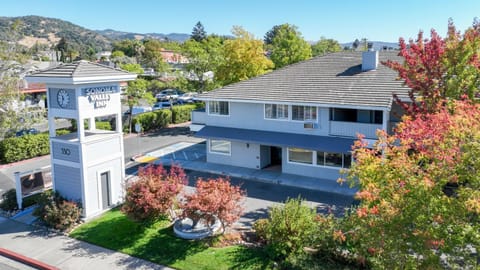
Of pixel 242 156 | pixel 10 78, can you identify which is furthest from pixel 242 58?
pixel 10 78

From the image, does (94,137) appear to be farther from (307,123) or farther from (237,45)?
(237,45)

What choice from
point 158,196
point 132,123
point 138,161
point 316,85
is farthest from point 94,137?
point 132,123

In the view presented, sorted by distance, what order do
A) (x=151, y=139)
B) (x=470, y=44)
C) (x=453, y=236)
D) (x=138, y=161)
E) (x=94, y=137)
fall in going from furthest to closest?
(x=151, y=139)
(x=138, y=161)
(x=94, y=137)
(x=470, y=44)
(x=453, y=236)

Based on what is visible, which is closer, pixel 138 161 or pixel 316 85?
pixel 316 85

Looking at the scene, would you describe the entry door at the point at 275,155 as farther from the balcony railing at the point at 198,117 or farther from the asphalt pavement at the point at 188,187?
the balcony railing at the point at 198,117

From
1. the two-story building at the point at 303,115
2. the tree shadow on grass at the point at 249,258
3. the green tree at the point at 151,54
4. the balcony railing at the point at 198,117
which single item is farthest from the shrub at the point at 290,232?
the green tree at the point at 151,54

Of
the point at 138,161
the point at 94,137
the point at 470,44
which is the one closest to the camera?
the point at 470,44

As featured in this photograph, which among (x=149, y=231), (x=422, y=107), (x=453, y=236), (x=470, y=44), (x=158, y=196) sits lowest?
(x=149, y=231)
